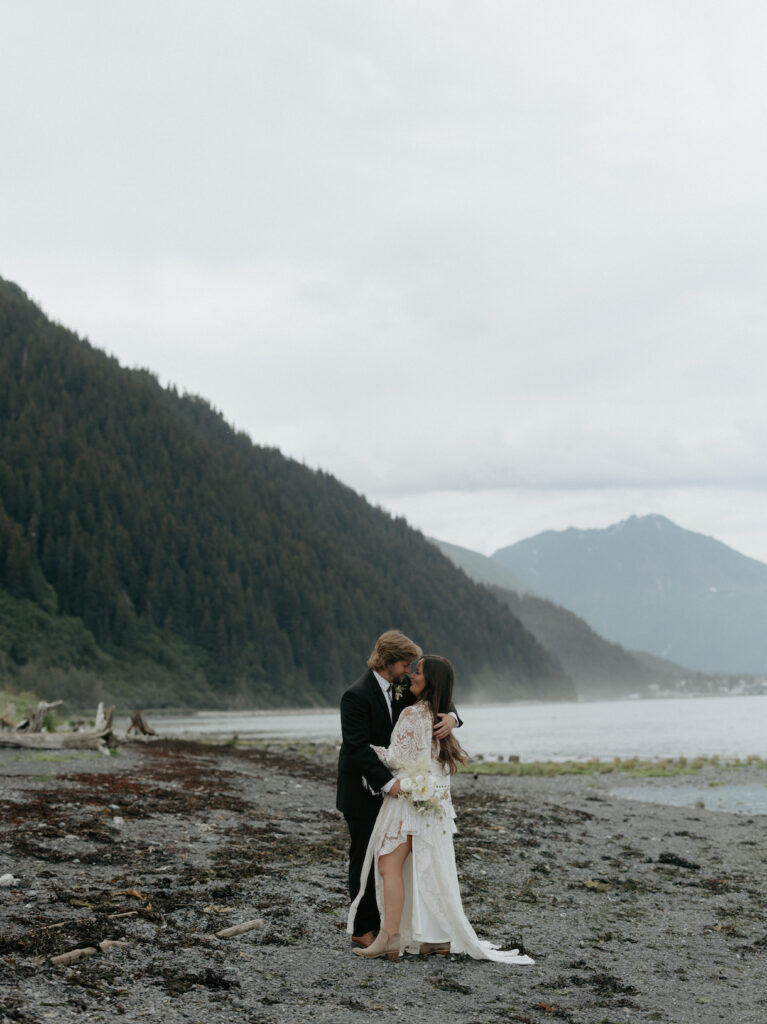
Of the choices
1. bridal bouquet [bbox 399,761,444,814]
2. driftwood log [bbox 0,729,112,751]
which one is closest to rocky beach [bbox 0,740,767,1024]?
bridal bouquet [bbox 399,761,444,814]

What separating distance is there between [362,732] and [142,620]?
164 m

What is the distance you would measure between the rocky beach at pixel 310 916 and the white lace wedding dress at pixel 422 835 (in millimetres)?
414

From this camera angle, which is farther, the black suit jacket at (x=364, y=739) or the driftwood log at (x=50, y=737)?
the driftwood log at (x=50, y=737)

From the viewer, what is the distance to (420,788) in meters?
9.23

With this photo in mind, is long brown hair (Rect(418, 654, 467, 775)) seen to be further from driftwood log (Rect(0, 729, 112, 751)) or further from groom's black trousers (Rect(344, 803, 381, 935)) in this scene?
driftwood log (Rect(0, 729, 112, 751))

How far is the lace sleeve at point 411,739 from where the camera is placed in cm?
930

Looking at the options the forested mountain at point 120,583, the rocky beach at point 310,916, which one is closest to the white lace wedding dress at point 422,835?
the rocky beach at point 310,916

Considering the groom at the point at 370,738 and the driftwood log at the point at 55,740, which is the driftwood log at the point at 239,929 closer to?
the groom at the point at 370,738

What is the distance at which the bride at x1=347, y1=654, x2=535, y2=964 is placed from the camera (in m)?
9.26

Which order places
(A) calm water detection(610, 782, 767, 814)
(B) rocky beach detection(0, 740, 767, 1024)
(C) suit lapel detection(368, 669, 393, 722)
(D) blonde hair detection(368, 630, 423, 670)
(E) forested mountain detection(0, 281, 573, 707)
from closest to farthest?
(B) rocky beach detection(0, 740, 767, 1024)
(D) blonde hair detection(368, 630, 423, 670)
(C) suit lapel detection(368, 669, 393, 722)
(A) calm water detection(610, 782, 767, 814)
(E) forested mountain detection(0, 281, 573, 707)

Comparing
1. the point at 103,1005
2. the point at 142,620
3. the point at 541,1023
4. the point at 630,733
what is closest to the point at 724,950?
the point at 541,1023

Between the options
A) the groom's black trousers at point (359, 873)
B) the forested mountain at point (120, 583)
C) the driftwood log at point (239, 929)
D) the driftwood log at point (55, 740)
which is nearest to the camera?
the groom's black trousers at point (359, 873)

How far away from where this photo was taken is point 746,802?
31266 mm

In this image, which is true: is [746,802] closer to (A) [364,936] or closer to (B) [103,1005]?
(A) [364,936]
